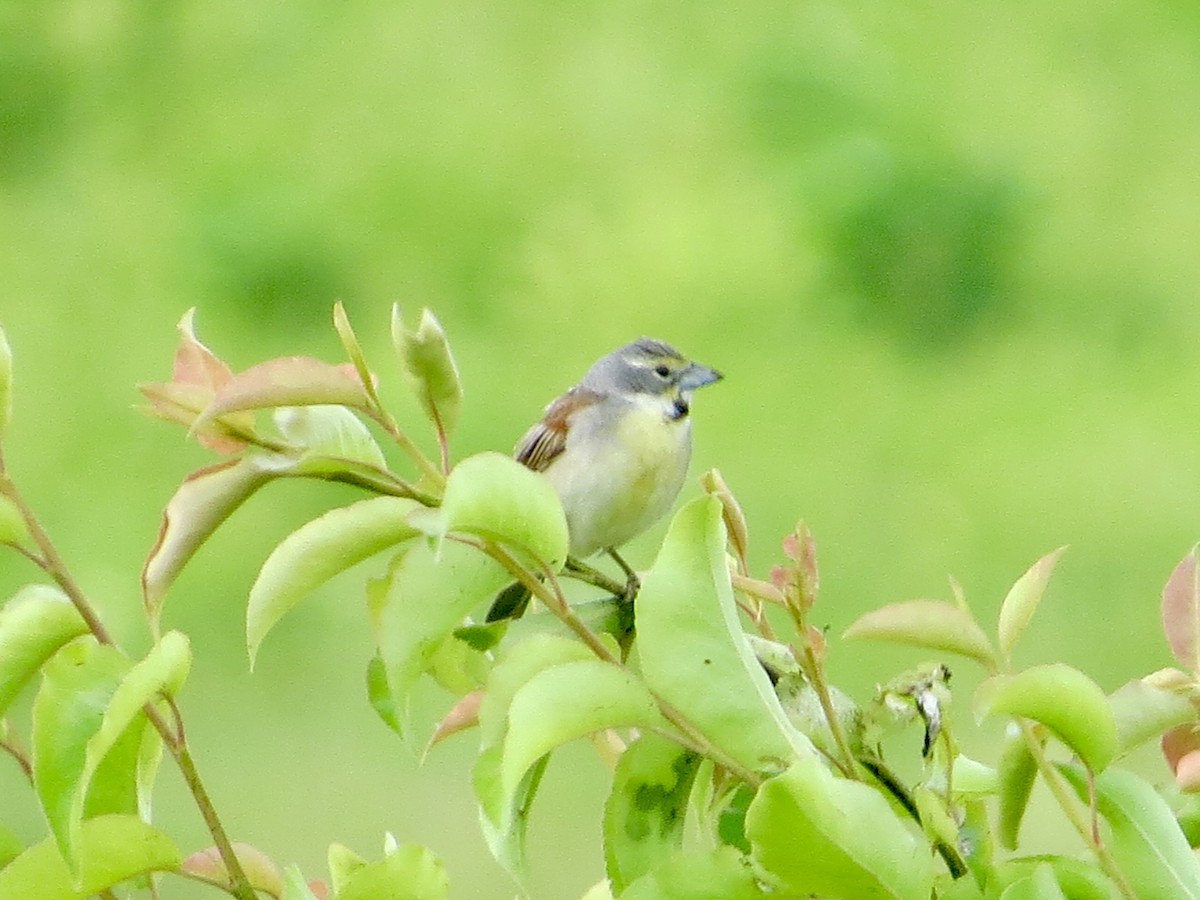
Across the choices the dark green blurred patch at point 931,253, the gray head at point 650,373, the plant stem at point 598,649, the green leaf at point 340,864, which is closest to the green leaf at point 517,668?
the plant stem at point 598,649

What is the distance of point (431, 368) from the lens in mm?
501

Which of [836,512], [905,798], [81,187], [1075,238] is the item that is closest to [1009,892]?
[905,798]

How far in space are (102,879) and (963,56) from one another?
395 cm

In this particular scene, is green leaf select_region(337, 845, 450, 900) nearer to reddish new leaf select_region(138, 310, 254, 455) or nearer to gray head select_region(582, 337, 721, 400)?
reddish new leaf select_region(138, 310, 254, 455)

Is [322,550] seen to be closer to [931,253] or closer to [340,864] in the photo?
[340,864]

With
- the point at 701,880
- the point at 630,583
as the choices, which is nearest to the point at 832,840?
the point at 701,880

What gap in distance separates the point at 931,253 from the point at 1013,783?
10.8ft

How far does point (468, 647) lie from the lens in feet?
2.03

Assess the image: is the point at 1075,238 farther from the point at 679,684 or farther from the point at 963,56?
the point at 679,684

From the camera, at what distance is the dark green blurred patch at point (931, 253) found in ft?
12.2

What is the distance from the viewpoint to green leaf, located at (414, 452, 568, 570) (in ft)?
1.47

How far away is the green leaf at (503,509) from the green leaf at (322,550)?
33 millimetres

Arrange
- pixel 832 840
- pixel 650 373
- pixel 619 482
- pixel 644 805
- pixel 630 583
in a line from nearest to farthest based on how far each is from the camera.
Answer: pixel 832 840 → pixel 644 805 → pixel 630 583 → pixel 619 482 → pixel 650 373

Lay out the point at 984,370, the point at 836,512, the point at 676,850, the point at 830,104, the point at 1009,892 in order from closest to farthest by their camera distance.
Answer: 1. the point at 1009,892
2. the point at 676,850
3. the point at 836,512
4. the point at 984,370
5. the point at 830,104
